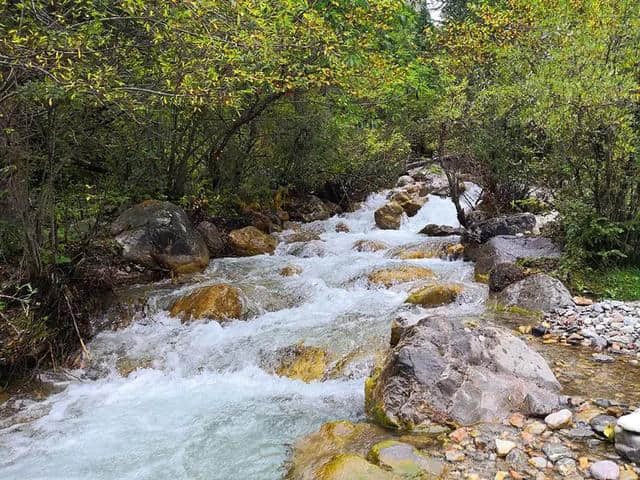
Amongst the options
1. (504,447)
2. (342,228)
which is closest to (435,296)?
(504,447)

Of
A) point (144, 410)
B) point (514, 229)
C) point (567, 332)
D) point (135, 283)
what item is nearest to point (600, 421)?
point (567, 332)

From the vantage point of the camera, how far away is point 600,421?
3697 mm

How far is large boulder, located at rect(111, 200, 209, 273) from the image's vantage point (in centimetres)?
991

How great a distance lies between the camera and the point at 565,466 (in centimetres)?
325

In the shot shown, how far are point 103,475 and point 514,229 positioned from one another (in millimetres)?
8772

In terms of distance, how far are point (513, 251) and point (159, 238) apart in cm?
731

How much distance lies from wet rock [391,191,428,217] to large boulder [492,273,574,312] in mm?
9374

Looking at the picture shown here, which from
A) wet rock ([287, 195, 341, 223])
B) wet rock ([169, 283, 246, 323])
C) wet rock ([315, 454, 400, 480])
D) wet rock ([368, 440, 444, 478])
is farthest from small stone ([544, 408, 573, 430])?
wet rock ([287, 195, 341, 223])

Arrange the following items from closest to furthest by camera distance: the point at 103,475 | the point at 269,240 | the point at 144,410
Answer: the point at 103,475 < the point at 144,410 < the point at 269,240

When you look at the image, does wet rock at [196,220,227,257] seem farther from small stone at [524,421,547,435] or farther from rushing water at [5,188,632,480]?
small stone at [524,421,547,435]

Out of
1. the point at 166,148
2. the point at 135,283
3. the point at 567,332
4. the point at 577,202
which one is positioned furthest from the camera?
the point at 166,148

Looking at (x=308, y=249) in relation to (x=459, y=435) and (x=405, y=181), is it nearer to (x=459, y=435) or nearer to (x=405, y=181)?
(x=459, y=435)

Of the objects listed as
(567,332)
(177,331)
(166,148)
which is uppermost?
(166,148)

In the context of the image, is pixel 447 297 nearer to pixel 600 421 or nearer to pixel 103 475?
pixel 600 421
